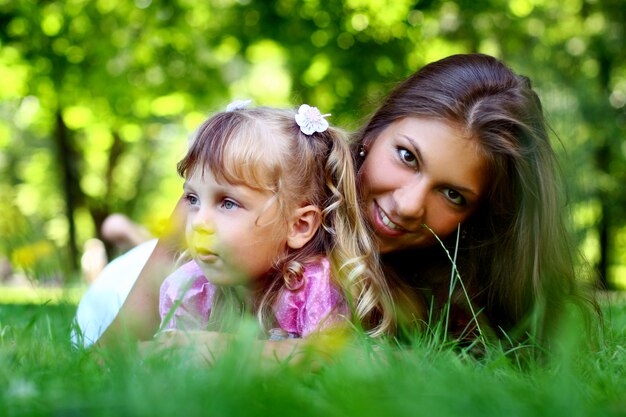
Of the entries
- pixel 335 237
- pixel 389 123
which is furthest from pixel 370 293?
pixel 389 123

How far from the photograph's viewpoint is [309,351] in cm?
152

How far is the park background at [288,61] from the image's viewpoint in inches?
347

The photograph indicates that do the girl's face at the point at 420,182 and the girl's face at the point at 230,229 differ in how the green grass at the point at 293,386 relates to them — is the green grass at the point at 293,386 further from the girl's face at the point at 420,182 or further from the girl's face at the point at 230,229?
the girl's face at the point at 420,182

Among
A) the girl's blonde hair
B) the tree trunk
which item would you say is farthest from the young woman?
the tree trunk

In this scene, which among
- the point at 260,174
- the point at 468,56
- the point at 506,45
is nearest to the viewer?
the point at 260,174

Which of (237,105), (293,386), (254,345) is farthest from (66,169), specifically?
(293,386)

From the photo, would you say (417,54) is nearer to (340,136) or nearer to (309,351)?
(340,136)

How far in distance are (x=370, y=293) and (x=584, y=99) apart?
1147cm

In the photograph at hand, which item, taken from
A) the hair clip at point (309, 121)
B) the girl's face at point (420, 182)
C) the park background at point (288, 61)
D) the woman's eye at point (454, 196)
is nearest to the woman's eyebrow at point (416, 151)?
the girl's face at point (420, 182)

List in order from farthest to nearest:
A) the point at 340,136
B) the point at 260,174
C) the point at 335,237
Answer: the point at 340,136
the point at 335,237
the point at 260,174

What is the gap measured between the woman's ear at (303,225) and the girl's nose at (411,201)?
285mm

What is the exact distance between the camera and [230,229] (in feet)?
8.00

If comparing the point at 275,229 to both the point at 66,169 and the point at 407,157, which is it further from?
the point at 66,169

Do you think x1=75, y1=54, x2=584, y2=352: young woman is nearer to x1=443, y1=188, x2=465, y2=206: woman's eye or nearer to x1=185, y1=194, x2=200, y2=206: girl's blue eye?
x1=443, y1=188, x2=465, y2=206: woman's eye
